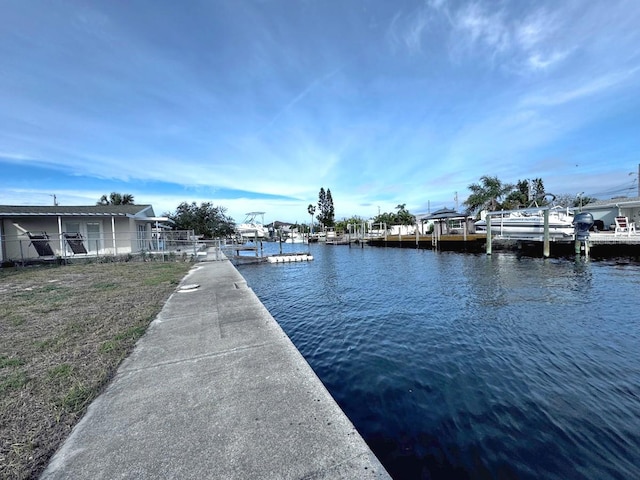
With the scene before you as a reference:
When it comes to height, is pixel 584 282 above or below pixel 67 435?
below

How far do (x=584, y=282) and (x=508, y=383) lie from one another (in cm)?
1031

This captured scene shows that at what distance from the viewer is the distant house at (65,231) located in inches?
670

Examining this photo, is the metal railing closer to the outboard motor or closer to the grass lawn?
the grass lawn

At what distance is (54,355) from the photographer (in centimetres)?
388

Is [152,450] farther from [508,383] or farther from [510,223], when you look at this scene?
[510,223]

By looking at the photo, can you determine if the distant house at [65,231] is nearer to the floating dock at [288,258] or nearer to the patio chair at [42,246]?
the patio chair at [42,246]

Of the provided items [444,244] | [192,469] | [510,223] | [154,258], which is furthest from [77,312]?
[444,244]

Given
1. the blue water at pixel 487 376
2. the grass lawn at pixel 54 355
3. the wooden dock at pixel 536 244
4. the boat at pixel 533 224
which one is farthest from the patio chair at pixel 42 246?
the boat at pixel 533 224

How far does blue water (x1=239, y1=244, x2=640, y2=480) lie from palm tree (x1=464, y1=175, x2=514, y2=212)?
41.8 meters

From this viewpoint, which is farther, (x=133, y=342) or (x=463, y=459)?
(x=133, y=342)

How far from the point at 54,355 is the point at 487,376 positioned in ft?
20.1

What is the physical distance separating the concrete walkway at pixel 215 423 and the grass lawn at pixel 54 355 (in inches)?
7.2

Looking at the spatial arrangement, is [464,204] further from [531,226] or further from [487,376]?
[487,376]

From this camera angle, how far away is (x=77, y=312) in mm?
6105
